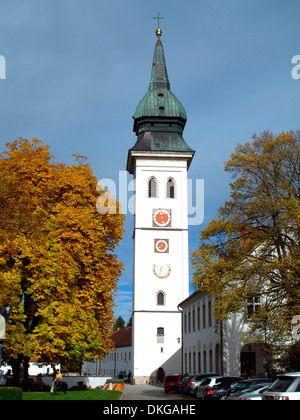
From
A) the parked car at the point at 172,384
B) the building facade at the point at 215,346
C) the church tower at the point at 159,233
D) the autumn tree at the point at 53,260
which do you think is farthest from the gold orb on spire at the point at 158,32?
the parked car at the point at 172,384

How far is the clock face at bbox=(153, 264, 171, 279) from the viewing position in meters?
59.9

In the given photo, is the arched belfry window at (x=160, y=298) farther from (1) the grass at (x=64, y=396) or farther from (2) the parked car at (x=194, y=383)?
(1) the grass at (x=64, y=396)

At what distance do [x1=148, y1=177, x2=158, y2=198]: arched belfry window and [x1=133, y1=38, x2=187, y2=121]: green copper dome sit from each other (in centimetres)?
845

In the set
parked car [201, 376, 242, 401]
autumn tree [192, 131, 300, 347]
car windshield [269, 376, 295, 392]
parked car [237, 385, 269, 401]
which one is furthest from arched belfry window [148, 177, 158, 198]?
car windshield [269, 376, 295, 392]

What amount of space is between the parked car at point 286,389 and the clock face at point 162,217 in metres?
47.2

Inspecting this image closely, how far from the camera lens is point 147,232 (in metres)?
60.8

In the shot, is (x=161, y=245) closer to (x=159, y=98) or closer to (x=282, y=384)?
(x=159, y=98)

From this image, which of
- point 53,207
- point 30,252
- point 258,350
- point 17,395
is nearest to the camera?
point 17,395

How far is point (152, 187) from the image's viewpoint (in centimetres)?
6312

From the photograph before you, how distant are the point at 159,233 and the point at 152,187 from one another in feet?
18.4

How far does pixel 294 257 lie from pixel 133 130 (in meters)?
50.6

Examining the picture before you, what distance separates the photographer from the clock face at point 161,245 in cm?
6062
